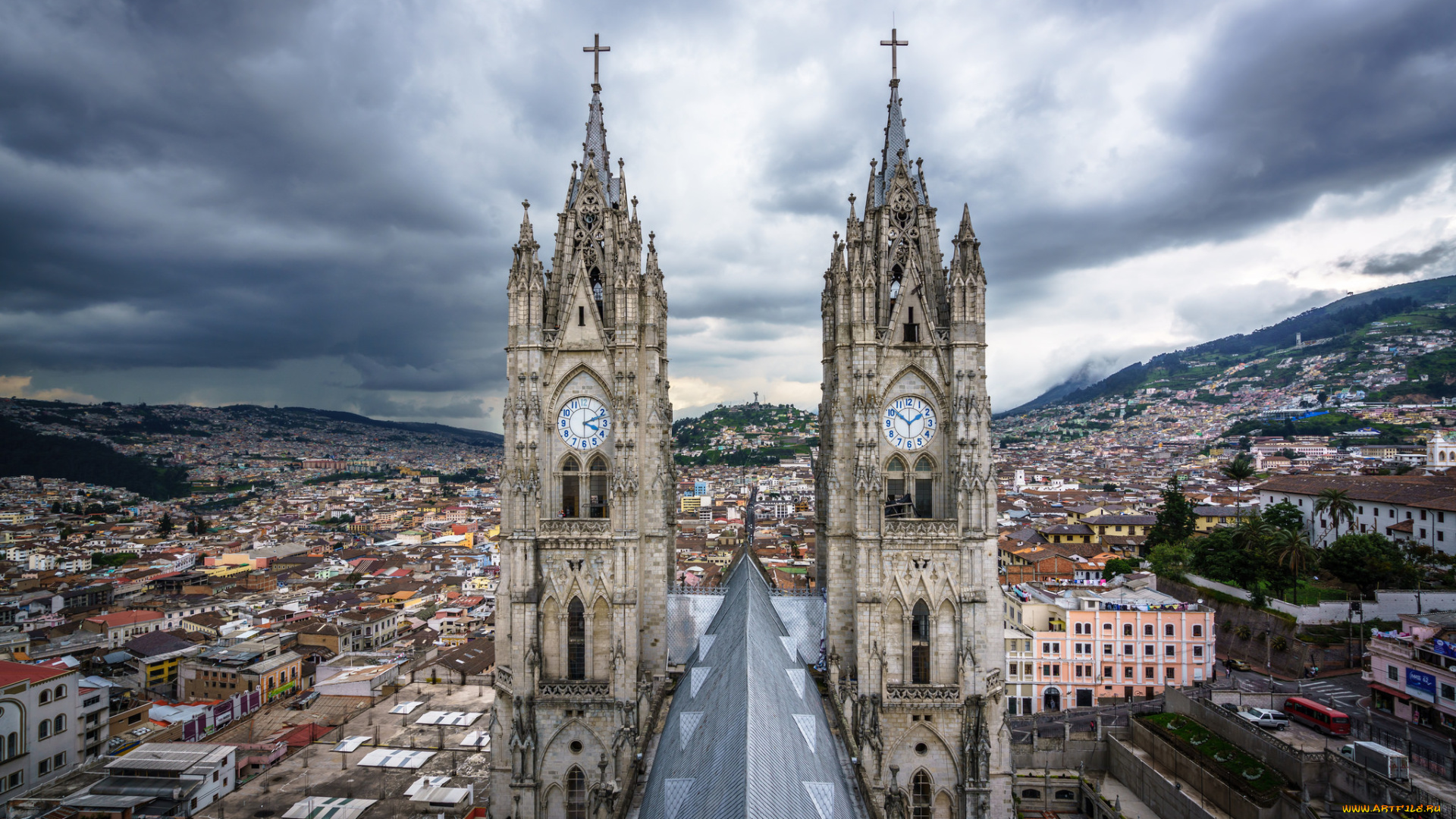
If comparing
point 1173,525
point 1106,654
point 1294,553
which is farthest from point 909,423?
point 1173,525

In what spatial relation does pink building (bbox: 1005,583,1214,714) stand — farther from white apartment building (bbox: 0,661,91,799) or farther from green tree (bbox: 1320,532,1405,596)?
white apartment building (bbox: 0,661,91,799)

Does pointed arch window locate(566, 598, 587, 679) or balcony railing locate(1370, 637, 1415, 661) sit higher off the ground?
pointed arch window locate(566, 598, 587, 679)

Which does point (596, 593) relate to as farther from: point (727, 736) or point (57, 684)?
point (57, 684)

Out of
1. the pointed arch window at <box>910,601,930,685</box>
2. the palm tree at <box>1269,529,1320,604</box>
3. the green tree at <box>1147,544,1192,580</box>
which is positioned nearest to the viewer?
the pointed arch window at <box>910,601,930,685</box>

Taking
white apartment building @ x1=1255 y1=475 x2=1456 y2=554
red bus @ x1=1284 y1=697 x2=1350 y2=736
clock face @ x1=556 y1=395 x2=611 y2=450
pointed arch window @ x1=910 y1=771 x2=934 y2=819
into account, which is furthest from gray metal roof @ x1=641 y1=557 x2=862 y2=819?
white apartment building @ x1=1255 y1=475 x2=1456 y2=554

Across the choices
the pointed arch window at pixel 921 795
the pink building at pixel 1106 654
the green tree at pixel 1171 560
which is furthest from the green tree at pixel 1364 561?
the pointed arch window at pixel 921 795

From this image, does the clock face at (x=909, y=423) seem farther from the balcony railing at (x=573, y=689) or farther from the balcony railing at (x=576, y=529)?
the balcony railing at (x=573, y=689)
